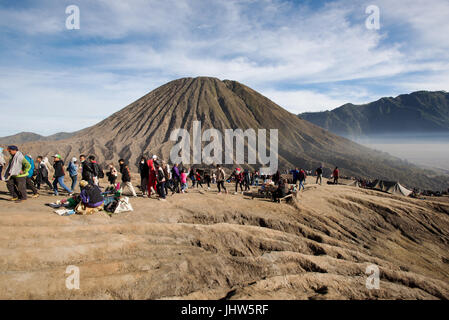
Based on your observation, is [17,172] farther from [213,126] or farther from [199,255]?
[213,126]

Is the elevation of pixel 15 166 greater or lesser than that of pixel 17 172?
greater

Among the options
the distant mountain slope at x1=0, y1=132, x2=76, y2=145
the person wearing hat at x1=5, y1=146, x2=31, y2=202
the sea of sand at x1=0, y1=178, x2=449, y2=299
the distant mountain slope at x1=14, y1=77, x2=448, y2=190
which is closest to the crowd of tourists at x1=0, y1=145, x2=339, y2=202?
the person wearing hat at x1=5, y1=146, x2=31, y2=202

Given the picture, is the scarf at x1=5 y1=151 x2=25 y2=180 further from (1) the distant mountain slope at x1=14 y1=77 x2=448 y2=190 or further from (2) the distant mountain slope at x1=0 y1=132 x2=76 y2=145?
(2) the distant mountain slope at x1=0 y1=132 x2=76 y2=145

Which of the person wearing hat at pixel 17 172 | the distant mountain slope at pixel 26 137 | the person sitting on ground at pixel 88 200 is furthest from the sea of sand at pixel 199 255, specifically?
the distant mountain slope at pixel 26 137

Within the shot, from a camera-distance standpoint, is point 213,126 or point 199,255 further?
point 213,126

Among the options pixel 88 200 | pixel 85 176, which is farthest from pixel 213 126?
pixel 88 200

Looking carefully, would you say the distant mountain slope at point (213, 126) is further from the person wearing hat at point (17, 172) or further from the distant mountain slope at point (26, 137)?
the distant mountain slope at point (26, 137)

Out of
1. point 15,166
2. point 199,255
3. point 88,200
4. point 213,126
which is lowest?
point 199,255
